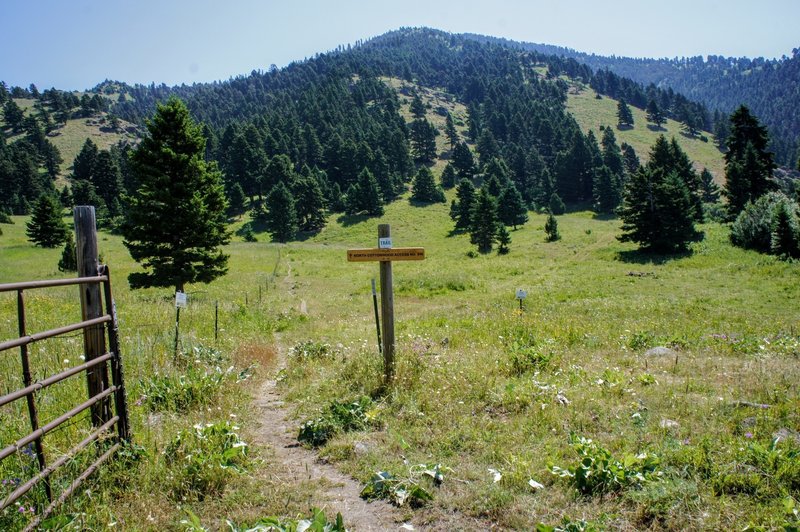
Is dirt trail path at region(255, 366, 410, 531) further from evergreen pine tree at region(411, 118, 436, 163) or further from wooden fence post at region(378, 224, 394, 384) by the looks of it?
evergreen pine tree at region(411, 118, 436, 163)

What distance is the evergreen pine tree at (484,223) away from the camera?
56281 mm

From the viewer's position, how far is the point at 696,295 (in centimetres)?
2412

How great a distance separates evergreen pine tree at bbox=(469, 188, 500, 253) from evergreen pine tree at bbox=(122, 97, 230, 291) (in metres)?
38.1

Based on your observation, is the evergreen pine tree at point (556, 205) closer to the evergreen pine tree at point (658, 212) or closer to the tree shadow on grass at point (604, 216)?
the tree shadow on grass at point (604, 216)

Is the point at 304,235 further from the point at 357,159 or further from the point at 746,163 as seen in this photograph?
the point at 746,163

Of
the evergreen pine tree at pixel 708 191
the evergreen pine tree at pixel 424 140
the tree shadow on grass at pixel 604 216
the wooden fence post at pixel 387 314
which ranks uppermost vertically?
the evergreen pine tree at pixel 424 140

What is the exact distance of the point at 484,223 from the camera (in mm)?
56562

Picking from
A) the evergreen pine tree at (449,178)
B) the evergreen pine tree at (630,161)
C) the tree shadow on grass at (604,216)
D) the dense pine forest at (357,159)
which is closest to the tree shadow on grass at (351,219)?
the dense pine forest at (357,159)

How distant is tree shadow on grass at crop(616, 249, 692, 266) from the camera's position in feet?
129

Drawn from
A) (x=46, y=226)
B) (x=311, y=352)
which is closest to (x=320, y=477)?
(x=311, y=352)

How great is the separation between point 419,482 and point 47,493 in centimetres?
335

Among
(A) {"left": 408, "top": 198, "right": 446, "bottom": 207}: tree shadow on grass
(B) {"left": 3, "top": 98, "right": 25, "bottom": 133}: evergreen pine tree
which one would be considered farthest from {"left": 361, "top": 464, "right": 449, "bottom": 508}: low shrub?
(B) {"left": 3, "top": 98, "right": 25, "bottom": 133}: evergreen pine tree

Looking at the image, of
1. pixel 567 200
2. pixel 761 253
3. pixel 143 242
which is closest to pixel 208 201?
pixel 143 242

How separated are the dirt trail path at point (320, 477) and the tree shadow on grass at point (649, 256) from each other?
39.4m
